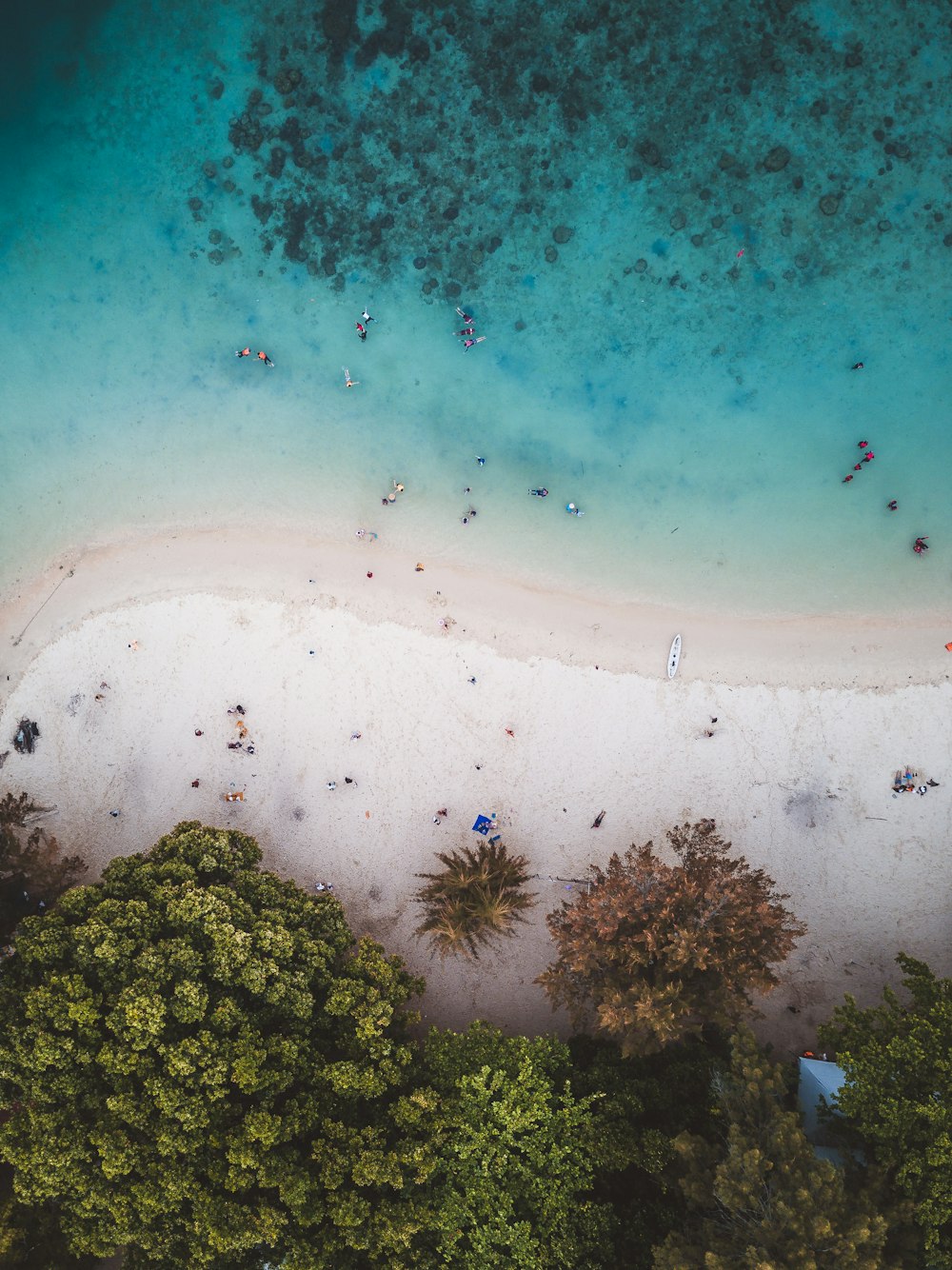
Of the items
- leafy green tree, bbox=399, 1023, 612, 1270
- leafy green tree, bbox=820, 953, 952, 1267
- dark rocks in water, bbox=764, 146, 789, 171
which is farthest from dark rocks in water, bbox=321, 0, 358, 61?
leafy green tree, bbox=820, 953, 952, 1267

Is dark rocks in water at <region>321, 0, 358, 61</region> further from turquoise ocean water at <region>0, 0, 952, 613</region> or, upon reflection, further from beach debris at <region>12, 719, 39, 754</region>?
beach debris at <region>12, 719, 39, 754</region>

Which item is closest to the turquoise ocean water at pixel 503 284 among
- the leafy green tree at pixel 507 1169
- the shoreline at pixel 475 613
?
the shoreline at pixel 475 613

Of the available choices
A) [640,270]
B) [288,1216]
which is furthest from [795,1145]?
[640,270]

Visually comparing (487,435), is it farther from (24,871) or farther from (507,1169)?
(507,1169)

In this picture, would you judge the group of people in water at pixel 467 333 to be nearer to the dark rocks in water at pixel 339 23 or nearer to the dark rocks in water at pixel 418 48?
the dark rocks in water at pixel 418 48

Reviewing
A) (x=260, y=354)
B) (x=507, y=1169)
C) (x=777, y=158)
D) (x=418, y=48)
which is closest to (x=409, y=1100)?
(x=507, y=1169)
